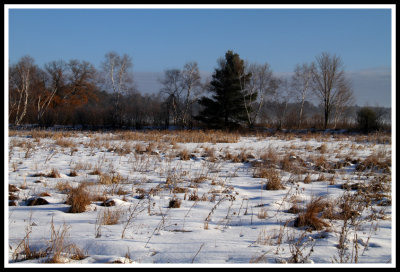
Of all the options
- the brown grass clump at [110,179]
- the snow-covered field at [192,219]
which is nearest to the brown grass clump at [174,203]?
the snow-covered field at [192,219]

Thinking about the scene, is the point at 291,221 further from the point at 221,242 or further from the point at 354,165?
the point at 354,165

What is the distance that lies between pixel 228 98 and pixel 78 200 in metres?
25.6

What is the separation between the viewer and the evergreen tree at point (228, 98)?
95.0 ft

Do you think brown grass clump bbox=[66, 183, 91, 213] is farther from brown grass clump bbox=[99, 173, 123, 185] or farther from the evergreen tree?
the evergreen tree

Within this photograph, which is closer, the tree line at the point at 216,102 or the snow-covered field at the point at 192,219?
the snow-covered field at the point at 192,219

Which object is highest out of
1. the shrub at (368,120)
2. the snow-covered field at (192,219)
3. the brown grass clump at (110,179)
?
the shrub at (368,120)

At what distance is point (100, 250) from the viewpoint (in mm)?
2945

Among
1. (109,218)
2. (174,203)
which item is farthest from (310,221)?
(109,218)

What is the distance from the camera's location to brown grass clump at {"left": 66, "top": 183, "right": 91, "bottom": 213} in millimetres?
4134

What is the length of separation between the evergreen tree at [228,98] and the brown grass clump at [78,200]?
2483cm

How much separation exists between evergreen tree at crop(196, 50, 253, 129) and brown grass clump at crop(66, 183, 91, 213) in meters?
24.8

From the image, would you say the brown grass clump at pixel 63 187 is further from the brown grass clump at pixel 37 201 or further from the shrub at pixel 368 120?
the shrub at pixel 368 120

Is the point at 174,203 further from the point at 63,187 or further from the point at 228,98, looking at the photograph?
the point at 228,98

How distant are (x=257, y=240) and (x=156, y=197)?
7.31 feet
